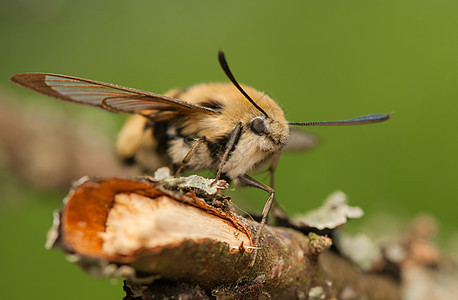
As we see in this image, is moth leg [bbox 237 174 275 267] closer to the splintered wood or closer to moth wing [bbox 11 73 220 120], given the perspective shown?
the splintered wood

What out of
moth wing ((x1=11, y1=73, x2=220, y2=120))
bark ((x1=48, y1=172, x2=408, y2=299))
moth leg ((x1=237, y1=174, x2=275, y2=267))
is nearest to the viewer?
bark ((x1=48, y1=172, x2=408, y2=299))

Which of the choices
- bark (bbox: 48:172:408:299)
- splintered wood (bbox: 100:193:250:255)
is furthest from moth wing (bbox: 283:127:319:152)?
splintered wood (bbox: 100:193:250:255)

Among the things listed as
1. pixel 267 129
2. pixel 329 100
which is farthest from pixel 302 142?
pixel 329 100

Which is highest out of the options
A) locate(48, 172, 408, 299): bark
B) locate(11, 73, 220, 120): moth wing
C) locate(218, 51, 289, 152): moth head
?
locate(218, 51, 289, 152): moth head

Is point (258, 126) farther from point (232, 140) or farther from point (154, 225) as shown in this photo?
point (154, 225)

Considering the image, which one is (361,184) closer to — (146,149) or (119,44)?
(146,149)

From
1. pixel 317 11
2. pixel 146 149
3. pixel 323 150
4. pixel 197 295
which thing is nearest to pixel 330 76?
pixel 323 150
